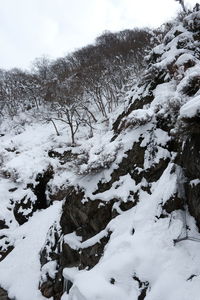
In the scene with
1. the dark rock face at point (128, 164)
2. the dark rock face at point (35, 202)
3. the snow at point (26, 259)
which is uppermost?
the dark rock face at point (128, 164)

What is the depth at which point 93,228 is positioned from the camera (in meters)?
7.75

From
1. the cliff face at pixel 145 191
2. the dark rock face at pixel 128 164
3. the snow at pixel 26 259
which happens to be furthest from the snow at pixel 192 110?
the snow at pixel 26 259

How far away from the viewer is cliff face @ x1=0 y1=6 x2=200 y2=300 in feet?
15.5

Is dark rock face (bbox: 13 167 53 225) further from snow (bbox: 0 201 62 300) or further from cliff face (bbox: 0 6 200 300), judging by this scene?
cliff face (bbox: 0 6 200 300)

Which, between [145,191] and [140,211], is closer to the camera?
[140,211]

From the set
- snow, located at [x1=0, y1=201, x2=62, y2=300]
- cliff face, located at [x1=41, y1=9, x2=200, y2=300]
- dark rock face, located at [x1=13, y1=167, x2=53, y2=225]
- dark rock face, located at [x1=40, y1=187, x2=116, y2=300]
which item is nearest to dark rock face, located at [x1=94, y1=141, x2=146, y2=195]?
cliff face, located at [x1=41, y1=9, x2=200, y2=300]

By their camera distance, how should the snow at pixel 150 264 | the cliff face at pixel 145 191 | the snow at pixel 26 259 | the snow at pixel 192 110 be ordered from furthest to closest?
the snow at pixel 26 259 → the cliff face at pixel 145 191 → the snow at pixel 192 110 → the snow at pixel 150 264

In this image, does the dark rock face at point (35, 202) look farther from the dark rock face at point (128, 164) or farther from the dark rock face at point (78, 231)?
the dark rock face at point (128, 164)

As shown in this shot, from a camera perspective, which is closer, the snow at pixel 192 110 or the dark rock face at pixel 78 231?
the snow at pixel 192 110

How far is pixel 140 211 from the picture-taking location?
6.30 meters

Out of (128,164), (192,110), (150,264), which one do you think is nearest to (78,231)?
(128,164)

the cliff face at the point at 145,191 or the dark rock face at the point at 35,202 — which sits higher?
the cliff face at the point at 145,191

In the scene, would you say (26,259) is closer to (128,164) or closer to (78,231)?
(78,231)

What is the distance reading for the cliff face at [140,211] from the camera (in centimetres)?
474
